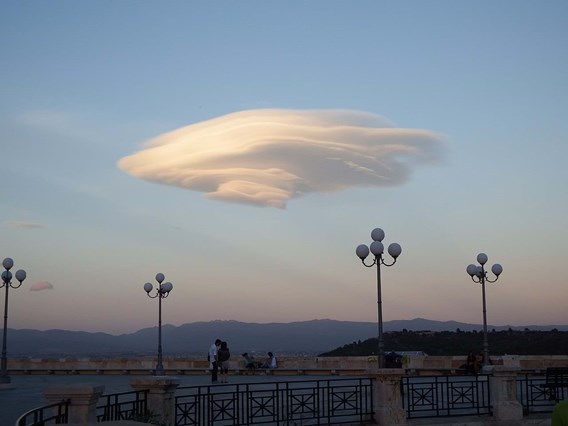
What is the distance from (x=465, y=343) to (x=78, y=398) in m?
69.6

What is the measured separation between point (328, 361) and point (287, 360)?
2124 mm

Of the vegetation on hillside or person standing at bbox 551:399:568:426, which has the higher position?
person standing at bbox 551:399:568:426

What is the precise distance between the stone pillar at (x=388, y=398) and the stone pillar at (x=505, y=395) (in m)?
2.92

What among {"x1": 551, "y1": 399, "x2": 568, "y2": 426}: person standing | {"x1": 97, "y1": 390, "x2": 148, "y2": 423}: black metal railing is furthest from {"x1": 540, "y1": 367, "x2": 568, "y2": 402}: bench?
{"x1": 551, "y1": 399, "x2": 568, "y2": 426}: person standing

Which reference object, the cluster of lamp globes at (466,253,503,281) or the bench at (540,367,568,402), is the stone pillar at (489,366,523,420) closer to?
the bench at (540,367,568,402)

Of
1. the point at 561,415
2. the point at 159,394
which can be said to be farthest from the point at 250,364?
the point at 561,415

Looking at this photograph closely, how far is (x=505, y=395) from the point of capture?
20.6m

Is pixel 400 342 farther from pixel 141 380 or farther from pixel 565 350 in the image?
pixel 141 380

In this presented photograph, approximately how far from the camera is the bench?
2258 cm

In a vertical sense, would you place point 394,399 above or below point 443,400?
above

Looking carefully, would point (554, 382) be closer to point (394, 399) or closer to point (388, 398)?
point (394, 399)

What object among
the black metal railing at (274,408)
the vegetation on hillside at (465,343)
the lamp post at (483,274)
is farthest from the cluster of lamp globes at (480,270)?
the vegetation on hillside at (465,343)

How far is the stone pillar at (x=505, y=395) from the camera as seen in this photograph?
20.5m

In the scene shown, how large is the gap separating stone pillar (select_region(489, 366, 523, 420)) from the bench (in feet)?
7.13
